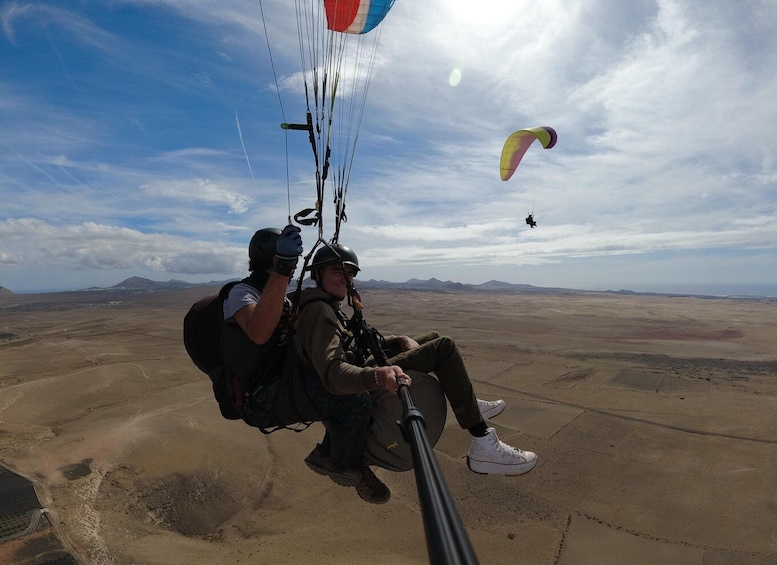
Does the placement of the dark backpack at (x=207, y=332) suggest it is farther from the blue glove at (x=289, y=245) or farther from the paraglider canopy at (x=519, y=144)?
the paraglider canopy at (x=519, y=144)

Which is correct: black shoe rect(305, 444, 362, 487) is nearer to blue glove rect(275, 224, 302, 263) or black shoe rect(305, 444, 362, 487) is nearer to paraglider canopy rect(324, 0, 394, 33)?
blue glove rect(275, 224, 302, 263)

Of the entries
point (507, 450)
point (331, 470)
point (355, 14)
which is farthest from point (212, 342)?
point (355, 14)

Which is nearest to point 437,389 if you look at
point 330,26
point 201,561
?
point 330,26

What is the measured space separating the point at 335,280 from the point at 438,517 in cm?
299

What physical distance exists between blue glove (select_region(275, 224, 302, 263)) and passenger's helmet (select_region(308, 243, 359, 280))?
0.59 meters

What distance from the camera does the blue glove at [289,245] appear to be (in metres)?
3.38

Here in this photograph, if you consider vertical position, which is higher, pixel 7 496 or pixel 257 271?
pixel 257 271

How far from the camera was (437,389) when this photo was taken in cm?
395

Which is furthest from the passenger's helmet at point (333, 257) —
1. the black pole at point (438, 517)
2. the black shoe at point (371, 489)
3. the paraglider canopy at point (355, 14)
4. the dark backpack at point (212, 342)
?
the paraglider canopy at point (355, 14)

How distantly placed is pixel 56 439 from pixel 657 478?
30.8 metres

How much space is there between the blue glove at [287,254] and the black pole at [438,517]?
6.22 feet

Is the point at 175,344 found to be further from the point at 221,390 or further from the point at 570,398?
the point at 221,390

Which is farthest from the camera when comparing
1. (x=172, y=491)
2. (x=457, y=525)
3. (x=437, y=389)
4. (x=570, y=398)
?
(x=570, y=398)

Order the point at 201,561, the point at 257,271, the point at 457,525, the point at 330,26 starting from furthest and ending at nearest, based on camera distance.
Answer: the point at 201,561 < the point at 330,26 < the point at 257,271 < the point at 457,525
